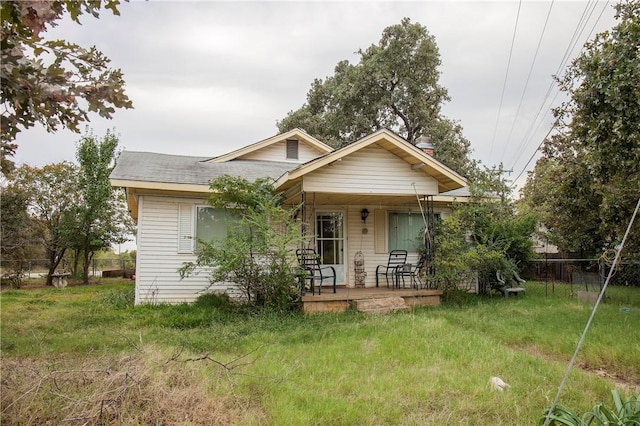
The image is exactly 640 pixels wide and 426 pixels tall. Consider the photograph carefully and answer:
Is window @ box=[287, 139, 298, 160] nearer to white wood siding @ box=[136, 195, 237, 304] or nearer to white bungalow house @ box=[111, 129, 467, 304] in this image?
white bungalow house @ box=[111, 129, 467, 304]

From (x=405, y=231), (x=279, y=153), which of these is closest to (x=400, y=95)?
(x=279, y=153)

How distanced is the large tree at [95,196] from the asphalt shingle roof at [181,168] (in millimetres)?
6589

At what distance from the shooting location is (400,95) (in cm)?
2283

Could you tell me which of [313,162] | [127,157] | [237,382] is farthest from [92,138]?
[237,382]

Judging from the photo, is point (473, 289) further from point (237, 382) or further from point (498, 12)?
point (237, 382)

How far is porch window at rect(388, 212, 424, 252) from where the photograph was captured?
11.2 meters

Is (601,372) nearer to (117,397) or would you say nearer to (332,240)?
(117,397)

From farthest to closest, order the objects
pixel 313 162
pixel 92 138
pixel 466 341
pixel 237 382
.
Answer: pixel 92 138, pixel 313 162, pixel 466 341, pixel 237 382

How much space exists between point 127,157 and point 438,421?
1006 centimetres

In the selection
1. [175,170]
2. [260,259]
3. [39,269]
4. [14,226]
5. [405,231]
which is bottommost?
[39,269]

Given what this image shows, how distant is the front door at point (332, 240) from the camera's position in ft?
35.2

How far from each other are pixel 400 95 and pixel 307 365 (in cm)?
2038

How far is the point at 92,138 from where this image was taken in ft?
57.1

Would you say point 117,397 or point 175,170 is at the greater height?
point 175,170
